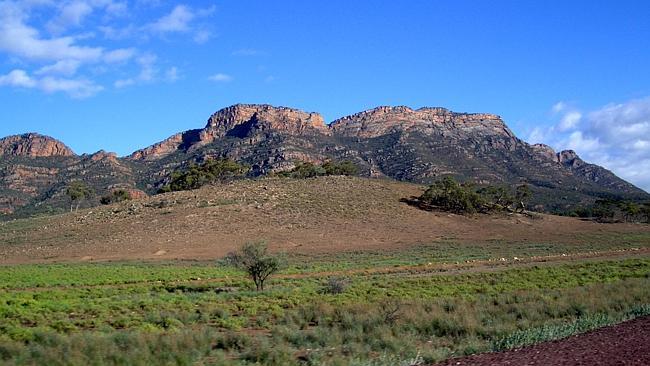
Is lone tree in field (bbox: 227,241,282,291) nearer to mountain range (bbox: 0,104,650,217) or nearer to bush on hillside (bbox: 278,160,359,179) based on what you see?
bush on hillside (bbox: 278,160,359,179)

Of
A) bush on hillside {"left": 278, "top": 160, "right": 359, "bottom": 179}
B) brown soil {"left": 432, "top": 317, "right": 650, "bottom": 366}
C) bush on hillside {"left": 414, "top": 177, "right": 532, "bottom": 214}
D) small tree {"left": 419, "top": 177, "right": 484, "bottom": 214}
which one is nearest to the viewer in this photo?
brown soil {"left": 432, "top": 317, "right": 650, "bottom": 366}

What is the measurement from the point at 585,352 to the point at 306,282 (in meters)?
24.7

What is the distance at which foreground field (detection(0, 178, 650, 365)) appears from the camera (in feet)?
45.1

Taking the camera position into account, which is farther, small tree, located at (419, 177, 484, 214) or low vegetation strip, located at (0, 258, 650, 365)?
small tree, located at (419, 177, 484, 214)

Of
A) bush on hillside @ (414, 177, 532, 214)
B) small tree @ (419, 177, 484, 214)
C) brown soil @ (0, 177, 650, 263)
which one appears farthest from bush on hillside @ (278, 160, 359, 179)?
small tree @ (419, 177, 484, 214)

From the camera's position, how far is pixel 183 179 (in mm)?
113188

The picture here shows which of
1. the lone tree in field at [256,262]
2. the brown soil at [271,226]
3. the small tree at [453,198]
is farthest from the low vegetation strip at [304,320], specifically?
the small tree at [453,198]

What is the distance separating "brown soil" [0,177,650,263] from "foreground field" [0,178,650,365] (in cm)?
36

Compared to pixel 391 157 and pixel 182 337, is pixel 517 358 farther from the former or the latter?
pixel 391 157

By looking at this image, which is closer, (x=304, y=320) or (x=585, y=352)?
(x=585, y=352)

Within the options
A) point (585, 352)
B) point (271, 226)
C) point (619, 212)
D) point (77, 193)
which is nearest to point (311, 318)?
point (585, 352)

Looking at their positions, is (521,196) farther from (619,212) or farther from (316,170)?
(316,170)

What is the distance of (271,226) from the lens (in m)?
76.4

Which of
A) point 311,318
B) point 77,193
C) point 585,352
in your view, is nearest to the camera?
point 585,352
